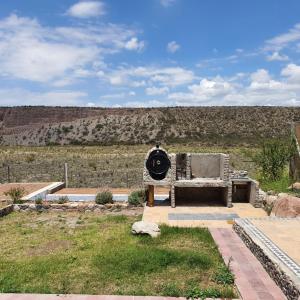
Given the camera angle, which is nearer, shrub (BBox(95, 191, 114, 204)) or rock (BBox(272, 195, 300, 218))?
rock (BBox(272, 195, 300, 218))

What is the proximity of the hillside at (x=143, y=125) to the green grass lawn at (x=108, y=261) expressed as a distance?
190ft

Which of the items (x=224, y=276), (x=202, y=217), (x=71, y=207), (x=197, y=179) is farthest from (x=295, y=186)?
(x=224, y=276)

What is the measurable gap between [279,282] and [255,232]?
3.10 m

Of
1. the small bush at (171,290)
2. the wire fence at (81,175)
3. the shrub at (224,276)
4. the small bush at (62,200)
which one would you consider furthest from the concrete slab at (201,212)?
the wire fence at (81,175)

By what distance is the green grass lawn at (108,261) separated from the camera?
8.54 m

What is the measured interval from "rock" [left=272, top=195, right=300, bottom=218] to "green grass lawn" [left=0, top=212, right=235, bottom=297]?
10.1 feet

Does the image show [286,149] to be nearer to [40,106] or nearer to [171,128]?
[171,128]

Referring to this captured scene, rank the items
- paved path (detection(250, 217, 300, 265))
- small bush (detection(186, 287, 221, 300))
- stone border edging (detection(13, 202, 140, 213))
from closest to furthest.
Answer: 1. small bush (detection(186, 287, 221, 300))
2. paved path (detection(250, 217, 300, 265))
3. stone border edging (detection(13, 202, 140, 213))

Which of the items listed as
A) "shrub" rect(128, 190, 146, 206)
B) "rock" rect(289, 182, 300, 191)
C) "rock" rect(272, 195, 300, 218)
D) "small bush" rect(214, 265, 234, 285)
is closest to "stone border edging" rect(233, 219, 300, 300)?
"small bush" rect(214, 265, 234, 285)

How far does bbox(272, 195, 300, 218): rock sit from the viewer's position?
44.5 feet

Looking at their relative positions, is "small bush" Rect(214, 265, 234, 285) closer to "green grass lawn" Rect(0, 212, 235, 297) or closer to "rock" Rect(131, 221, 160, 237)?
"green grass lawn" Rect(0, 212, 235, 297)

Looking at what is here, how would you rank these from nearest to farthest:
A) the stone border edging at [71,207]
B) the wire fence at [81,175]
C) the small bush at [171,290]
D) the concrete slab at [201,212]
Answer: the small bush at [171,290], the concrete slab at [201,212], the stone border edging at [71,207], the wire fence at [81,175]

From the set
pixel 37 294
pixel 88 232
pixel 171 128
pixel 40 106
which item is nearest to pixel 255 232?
pixel 88 232

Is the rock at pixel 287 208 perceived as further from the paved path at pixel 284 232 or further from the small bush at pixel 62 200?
the small bush at pixel 62 200
